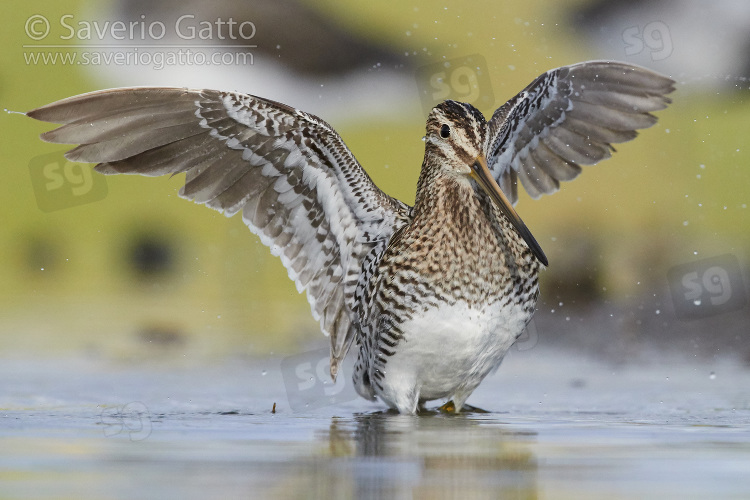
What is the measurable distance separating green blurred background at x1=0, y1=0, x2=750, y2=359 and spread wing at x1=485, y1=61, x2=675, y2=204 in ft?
6.79

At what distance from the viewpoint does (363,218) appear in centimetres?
791

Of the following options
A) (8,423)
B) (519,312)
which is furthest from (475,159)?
(8,423)

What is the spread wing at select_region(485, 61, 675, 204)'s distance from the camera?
8815mm

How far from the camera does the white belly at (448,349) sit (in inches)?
282

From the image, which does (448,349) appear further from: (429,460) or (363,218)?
(429,460)

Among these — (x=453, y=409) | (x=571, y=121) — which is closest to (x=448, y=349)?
(x=453, y=409)

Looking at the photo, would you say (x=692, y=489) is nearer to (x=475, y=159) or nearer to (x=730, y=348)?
(x=475, y=159)

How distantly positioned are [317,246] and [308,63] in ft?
29.1

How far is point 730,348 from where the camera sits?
1055 cm

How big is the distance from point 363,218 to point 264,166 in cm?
69

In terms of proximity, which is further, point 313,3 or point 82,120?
point 313,3

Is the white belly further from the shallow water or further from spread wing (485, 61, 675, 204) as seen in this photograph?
spread wing (485, 61, 675, 204)

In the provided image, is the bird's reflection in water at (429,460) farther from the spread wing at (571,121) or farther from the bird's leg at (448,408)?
the spread wing at (571,121)

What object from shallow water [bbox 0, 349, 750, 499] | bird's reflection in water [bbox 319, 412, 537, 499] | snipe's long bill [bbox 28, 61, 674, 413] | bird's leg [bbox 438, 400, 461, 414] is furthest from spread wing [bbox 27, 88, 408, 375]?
bird's reflection in water [bbox 319, 412, 537, 499]
